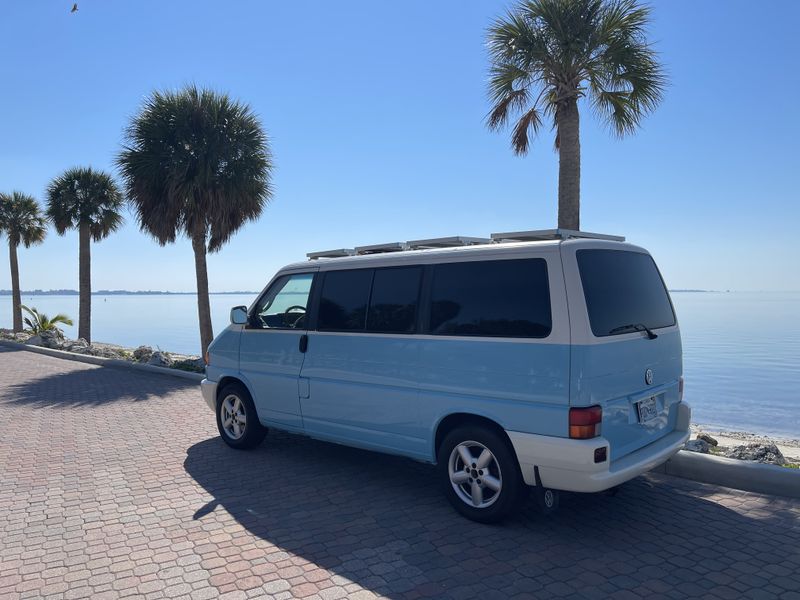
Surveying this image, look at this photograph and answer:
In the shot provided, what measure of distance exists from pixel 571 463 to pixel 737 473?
233 centimetres

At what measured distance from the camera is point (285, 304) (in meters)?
6.09

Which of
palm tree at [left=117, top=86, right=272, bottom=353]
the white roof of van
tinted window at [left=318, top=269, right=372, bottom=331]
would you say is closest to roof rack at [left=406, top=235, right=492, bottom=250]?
the white roof of van

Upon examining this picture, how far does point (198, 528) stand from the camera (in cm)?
447

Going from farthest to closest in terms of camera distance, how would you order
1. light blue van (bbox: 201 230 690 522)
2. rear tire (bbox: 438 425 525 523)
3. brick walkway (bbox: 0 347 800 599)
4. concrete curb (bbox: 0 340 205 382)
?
1. concrete curb (bbox: 0 340 205 382)
2. rear tire (bbox: 438 425 525 523)
3. light blue van (bbox: 201 230 690 522)
4. brick walkway (bbox: 0 347 800 599)

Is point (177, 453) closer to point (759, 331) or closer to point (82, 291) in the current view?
point (82, 291)

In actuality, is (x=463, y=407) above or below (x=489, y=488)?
above

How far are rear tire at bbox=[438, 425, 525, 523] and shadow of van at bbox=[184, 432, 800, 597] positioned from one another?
16 centimetres

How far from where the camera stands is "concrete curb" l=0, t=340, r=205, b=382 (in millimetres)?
12406

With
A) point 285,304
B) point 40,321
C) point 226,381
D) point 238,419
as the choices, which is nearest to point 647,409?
point 285,304

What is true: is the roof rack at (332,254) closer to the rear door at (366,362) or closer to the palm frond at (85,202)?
the rear door at (366,362)

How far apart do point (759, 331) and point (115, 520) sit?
157ft

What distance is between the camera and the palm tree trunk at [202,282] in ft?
53.7

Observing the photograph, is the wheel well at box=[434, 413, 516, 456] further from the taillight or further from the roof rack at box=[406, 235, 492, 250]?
the roof rack at box=[406, 235, 492, 250]

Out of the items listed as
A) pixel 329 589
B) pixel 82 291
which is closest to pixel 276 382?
pixel 329 589
